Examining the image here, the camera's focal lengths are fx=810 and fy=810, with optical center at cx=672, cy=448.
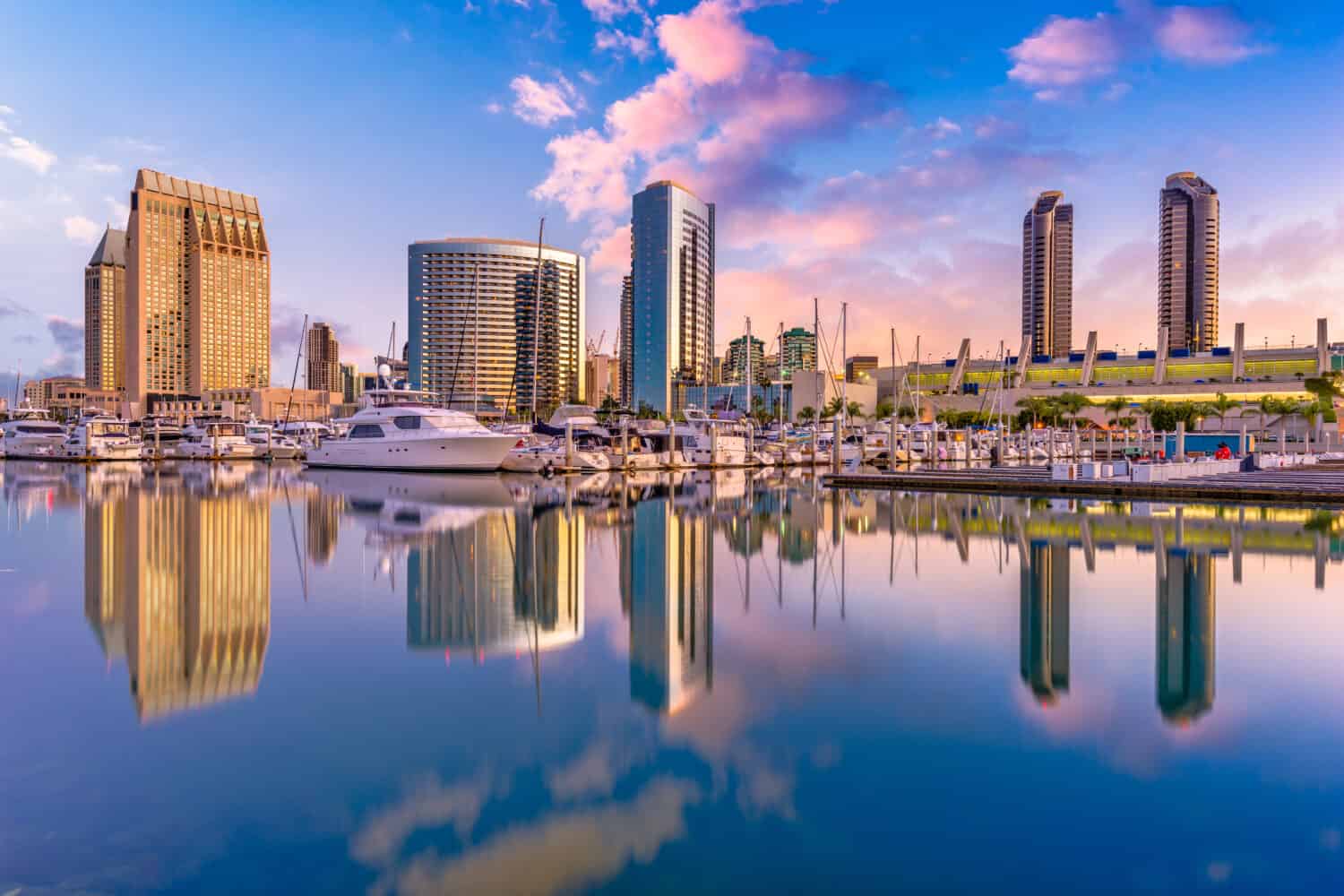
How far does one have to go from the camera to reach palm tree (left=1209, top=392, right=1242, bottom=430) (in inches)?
3385

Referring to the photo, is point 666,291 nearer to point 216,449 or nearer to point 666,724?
point 216,449

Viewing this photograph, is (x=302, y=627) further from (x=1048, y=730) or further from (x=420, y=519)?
(x=420, y=519)

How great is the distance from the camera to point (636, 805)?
5.86 m

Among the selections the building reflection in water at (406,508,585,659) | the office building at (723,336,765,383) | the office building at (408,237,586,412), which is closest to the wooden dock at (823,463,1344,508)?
the building reflection in water at (406,508,585,659)

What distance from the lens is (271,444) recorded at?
7300 cm

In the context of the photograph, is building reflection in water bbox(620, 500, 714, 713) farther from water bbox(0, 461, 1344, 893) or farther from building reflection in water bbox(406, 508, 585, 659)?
building reflection in water bbox(406, 508, 585, 659)

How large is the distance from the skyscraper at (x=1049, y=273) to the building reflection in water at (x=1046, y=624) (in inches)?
7126

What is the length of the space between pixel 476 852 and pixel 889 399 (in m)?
131

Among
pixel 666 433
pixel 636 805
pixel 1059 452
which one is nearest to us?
pixel 636 805

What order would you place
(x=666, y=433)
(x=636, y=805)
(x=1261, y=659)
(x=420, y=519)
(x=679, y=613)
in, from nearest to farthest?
(x=636, y=805), (x=1261, y=659), (x=679, y=613), (x=420, y=519), (x=666, y=433)

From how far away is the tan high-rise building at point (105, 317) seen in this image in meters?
174

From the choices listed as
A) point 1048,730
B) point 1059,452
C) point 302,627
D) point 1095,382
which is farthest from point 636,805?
point 1095,382

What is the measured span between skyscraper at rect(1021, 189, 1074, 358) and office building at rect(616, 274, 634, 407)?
89320mm

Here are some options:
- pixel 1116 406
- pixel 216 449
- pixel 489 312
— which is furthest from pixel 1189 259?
pixel 216 449
